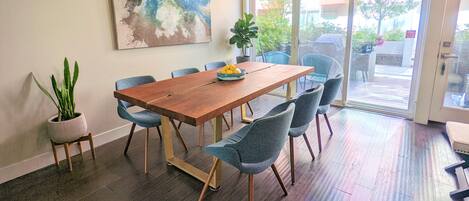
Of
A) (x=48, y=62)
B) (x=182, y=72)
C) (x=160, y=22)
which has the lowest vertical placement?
(x=182, y=72)

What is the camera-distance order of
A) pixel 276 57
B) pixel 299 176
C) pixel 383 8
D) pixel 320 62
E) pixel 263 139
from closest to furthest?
1. pixel 263 139
2. pixel 299 176
3. pixel 383 8
4. pixel 320 62
5. pixel 276 57

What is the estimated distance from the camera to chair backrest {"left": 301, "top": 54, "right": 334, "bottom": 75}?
13.4 ft

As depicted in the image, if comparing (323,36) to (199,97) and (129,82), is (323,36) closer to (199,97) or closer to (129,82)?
(199,97)

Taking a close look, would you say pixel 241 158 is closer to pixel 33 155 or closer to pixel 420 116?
pixel 33 155

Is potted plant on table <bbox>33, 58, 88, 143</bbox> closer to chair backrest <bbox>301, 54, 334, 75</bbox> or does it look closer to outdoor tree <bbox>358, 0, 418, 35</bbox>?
chair backrest <bbox>301, 54, 334, 75</bbox>

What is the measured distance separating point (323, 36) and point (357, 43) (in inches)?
20.5

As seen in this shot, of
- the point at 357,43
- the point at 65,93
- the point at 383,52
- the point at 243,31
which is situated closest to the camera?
the point at 65,93

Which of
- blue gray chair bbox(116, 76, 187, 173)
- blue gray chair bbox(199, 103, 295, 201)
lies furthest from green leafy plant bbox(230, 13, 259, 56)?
blue gray chair bbox(199, 103, 295, 201)

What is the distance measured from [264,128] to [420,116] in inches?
114

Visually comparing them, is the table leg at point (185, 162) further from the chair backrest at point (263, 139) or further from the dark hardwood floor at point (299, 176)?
the chair backrest at point (263, 139)

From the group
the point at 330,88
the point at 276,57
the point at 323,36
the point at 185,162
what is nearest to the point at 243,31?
the point at 276,57

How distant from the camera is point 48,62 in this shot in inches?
98.6

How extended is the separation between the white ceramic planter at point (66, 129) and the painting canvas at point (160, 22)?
38.4 inches

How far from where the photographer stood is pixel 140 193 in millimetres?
2143
